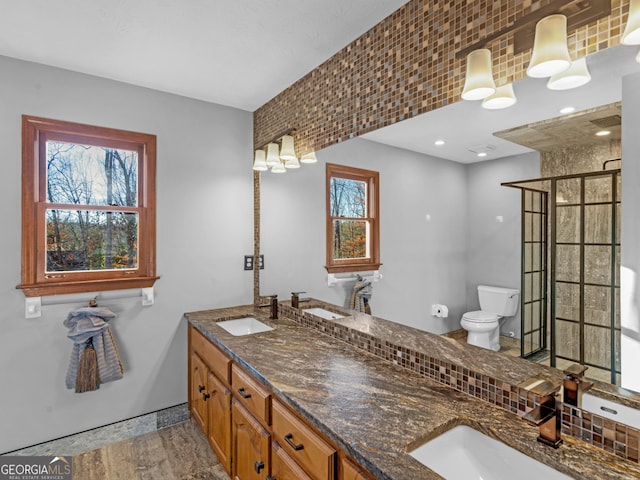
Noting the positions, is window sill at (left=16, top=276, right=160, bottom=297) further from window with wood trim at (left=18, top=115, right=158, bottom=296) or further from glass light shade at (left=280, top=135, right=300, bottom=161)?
glass light shade at (left=280, top=135, right=300, bottom=161)

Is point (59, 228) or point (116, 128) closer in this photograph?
point (59, 228)

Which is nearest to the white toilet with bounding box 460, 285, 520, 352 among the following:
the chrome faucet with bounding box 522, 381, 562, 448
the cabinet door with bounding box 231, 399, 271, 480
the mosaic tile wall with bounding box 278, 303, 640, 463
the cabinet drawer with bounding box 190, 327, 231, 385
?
the mosaic tile wall with bounding box 278, 303, 640, 463

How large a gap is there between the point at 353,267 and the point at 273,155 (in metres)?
1.13

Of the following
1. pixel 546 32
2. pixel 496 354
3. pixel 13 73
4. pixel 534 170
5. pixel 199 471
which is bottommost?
pixel 199 471

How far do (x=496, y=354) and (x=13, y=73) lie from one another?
303cm

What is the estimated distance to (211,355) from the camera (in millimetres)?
2166

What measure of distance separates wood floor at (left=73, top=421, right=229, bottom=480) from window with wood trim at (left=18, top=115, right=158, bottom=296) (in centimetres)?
105

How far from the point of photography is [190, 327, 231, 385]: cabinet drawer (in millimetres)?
1944

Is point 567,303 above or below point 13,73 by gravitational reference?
below

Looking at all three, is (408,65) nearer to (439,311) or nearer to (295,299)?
(439,311)

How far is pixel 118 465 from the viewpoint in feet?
7.03

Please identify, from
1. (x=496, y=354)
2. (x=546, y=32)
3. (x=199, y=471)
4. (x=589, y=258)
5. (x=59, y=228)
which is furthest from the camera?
(x=59, y=228)

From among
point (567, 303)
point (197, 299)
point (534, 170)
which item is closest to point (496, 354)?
point (567, 303)

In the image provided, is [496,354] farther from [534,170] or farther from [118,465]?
[118,465]
